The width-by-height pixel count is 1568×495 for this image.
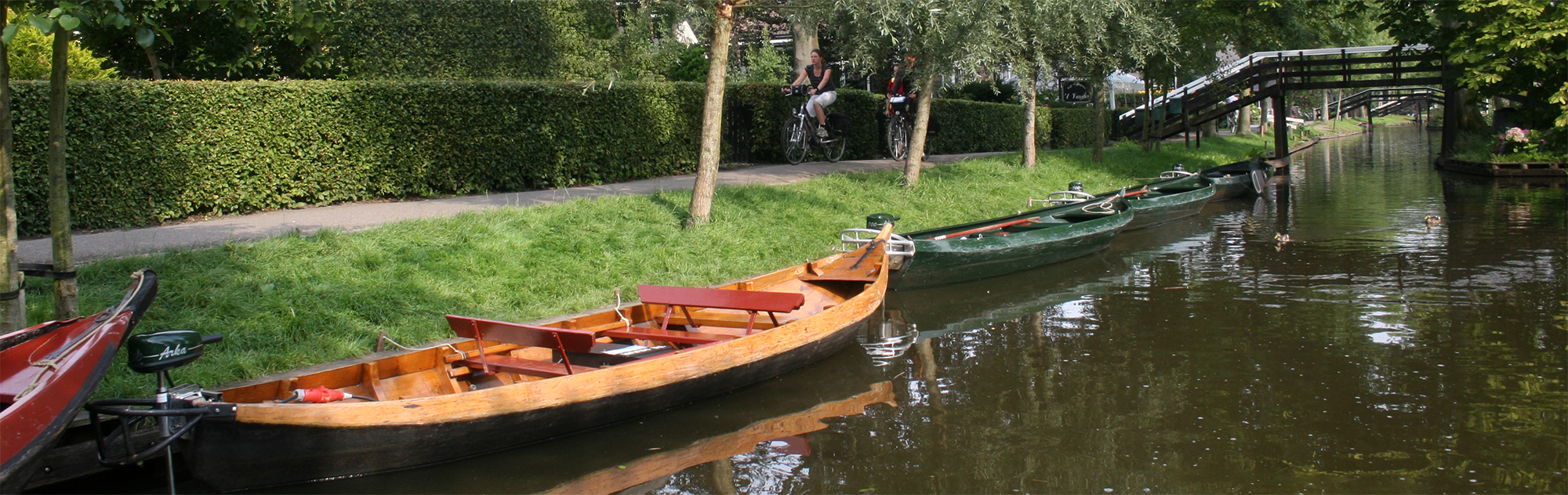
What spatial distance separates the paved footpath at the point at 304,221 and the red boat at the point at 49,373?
2513mm

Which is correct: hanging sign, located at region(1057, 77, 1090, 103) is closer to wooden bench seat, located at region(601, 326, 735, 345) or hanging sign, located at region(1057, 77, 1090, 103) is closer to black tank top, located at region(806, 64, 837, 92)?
black tank top, located at region(806, 64, 837, 92)

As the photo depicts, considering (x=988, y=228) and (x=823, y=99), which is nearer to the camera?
(x=988, y=228)

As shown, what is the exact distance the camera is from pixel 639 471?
5.39 metres

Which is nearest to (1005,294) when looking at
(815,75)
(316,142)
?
(815,75)

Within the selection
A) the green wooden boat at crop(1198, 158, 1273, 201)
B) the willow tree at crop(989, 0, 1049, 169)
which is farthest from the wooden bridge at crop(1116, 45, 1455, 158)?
the willow tree at crop(989, 0, 1049, 169)

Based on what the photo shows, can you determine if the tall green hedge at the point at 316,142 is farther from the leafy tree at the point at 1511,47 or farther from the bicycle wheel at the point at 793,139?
the leafy tree at the point at 1511,47

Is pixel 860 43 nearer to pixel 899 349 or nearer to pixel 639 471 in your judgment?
pixel 899 349

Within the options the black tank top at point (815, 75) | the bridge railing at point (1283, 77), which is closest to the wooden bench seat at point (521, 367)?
the black tank top at point (815, 75)

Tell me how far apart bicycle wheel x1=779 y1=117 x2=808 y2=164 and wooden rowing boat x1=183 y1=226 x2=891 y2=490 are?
28.3 feet

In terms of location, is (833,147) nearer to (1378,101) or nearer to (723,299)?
(723,299)

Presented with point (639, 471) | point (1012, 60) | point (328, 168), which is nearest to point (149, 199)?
point (328, 168)

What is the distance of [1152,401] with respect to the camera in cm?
634

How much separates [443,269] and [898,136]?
38.3 feet

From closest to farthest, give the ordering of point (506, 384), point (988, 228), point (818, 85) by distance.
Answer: point (506, 384) → point (988, 228) → point (818, 85)
